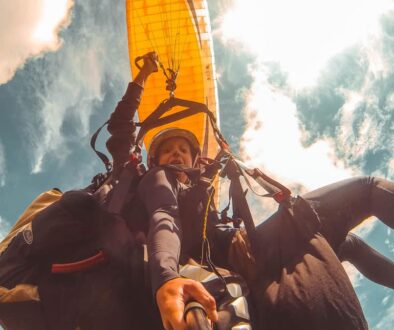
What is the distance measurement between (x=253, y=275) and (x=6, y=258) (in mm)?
1663

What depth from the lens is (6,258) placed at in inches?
85.4

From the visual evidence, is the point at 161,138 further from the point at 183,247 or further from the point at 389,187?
the point at 389,187

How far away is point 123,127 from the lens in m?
3.46

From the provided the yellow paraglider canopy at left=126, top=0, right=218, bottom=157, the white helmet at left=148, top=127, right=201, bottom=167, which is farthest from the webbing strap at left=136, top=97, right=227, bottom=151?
the yellow paraglider canopy at left=126, top=0, right=218, bottom=157

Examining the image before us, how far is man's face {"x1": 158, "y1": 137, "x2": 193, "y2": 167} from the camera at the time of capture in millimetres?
3660

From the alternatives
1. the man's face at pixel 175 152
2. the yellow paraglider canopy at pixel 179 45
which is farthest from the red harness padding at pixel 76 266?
the yellow paraglider canopy at pixel 179 45

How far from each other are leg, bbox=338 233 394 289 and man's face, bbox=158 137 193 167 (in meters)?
1.82

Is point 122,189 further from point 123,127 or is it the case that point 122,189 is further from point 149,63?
point 149,63

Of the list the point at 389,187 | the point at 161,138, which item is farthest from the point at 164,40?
the point at 389,187

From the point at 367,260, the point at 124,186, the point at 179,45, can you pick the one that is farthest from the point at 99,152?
the point at 179,45

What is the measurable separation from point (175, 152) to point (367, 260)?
2208mm

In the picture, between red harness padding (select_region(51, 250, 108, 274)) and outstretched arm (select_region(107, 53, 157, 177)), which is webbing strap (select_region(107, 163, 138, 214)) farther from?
outstretched arm (select_region(107, 53, 157, 177))

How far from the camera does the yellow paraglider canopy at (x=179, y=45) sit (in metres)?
7.28

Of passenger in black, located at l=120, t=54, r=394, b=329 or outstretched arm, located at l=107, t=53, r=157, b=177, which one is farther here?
outstretched arm, located at l=107, t=53, r=157, b=177
